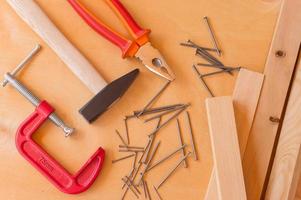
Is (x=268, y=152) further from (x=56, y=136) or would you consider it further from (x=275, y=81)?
(x=56, y=136)

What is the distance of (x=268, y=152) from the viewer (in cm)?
76

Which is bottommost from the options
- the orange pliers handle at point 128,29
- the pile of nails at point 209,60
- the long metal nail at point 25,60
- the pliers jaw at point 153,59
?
the pile of nails at point 209,60

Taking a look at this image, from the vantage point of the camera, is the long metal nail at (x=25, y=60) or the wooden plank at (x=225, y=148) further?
the long metal nail at (x=25, y=60)

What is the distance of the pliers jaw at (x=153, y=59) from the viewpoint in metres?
0.81

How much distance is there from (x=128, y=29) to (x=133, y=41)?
0.03 metres

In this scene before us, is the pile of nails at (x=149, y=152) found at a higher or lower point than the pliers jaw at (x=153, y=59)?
lower

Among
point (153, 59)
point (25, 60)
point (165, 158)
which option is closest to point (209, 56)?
point (153, 59)

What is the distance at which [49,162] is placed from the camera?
0.78 m

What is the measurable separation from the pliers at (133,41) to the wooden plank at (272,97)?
0.21 m

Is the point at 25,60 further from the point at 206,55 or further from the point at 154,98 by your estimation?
the point at 206,55

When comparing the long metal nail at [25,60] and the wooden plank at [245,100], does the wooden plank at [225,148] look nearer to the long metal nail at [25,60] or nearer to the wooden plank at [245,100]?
Answer: the wooden plank at [245,100]

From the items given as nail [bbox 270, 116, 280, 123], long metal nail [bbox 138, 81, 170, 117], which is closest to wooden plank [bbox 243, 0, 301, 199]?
nail [bbox 270, 116, 280, 123]

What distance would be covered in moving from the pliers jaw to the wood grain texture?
0.34 ft

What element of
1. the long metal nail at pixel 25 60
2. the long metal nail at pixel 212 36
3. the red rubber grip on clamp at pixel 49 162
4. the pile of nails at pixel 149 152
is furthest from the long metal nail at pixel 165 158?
the long metal nail at pixel 25 60
